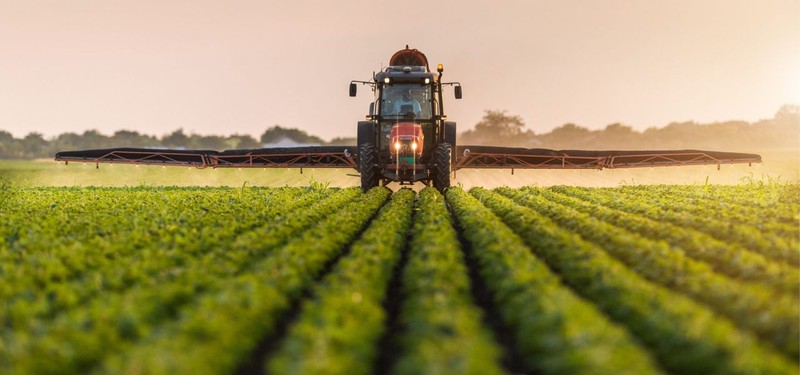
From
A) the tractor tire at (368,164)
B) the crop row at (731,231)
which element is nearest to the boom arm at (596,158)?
the tractor tire at (368,164)

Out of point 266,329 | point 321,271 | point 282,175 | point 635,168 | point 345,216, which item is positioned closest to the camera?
point 266,329

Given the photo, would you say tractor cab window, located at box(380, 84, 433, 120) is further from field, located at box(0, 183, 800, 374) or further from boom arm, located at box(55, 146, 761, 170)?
field, located at box(0, 183, 800, 374)

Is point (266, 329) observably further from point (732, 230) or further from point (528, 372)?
point (732, 230)

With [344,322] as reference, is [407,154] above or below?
above

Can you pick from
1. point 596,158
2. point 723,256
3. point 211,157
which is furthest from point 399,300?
point 596,158

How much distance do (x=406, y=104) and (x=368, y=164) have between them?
219cm

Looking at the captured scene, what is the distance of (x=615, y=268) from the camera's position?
7.76m

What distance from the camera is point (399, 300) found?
7844 millimetres

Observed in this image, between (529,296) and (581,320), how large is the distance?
1020 mm

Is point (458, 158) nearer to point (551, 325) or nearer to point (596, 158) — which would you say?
point (596, 158)

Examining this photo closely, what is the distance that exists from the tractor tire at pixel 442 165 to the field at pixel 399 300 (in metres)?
9.12

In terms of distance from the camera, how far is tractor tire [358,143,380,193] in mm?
21906

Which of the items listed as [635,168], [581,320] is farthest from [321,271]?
[635,168]

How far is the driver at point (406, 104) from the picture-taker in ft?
70.8
